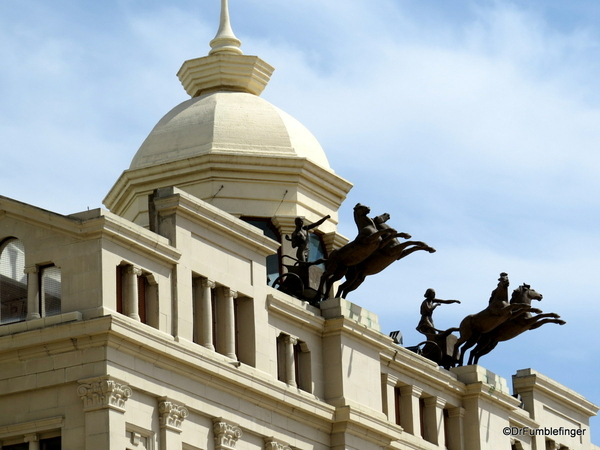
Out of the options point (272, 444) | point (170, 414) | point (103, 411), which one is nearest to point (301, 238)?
point (272, 444)

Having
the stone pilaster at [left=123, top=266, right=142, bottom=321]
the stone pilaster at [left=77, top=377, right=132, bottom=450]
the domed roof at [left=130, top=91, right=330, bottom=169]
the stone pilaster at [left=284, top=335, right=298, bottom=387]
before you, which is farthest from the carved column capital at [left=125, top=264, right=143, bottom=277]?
the domed roof at [left=130, top=91, right=330, bottom=169]

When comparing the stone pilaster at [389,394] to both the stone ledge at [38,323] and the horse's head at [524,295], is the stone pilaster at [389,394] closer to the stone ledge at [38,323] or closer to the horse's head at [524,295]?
the horse's head at [524,295]

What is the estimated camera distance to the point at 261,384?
64438 millimetres

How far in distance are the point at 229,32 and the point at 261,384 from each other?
24466 millimetres

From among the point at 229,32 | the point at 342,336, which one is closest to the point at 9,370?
the point at 342,336

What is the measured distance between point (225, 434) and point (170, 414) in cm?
271

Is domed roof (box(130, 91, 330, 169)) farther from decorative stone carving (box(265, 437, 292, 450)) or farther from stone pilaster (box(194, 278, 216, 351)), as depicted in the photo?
decorative stone carving (box(265, 437, 292, 450))

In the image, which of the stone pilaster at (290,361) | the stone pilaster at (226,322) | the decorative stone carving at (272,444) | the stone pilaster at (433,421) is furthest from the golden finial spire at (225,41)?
the decorative stone carving at (272,444)

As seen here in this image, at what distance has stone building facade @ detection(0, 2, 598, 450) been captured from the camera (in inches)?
2343

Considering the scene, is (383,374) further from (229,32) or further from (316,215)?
(229,32)

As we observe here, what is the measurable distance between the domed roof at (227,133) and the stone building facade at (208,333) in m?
0.08

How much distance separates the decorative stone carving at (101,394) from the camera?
58500 millimetres

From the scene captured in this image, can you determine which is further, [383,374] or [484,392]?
[484,392]

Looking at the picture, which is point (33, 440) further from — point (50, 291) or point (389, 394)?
point (389, 394)
